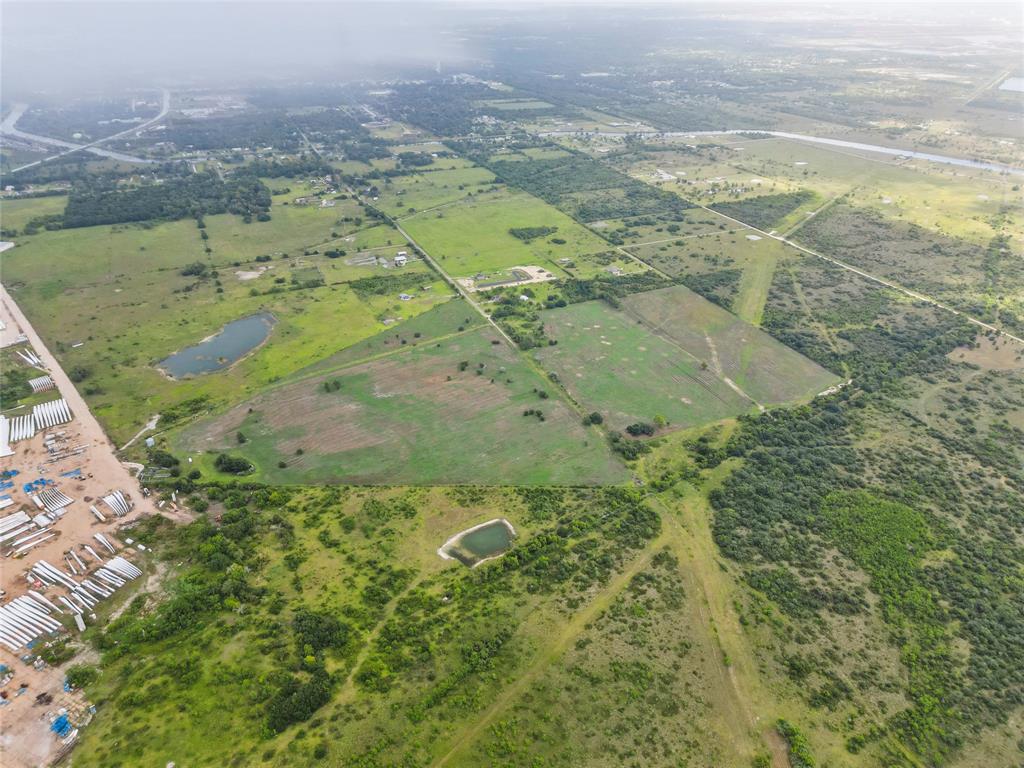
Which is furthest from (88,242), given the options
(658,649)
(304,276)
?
(658,649)

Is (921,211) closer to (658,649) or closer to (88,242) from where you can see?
(658,649)

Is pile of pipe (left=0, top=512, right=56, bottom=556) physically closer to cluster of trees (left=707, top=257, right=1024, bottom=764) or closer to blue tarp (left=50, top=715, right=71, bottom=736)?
blue tarp (left=50, top=715, right=71, bottom=736)

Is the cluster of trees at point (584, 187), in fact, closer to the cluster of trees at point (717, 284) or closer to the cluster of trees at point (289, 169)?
the cluster of trees at point (717, 284)

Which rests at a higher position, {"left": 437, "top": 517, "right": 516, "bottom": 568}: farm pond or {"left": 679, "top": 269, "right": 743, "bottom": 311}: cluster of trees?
{"left": 679, "top": 269, "right": 743, "bottom": 311}: cluster of trees

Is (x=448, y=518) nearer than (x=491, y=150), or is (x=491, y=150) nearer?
(x=448, y=518)

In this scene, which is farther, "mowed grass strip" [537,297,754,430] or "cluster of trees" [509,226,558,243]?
"cluster of trees" [509,226,558,243]

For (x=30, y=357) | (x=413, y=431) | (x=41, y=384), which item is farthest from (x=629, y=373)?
(x=30, y=357)

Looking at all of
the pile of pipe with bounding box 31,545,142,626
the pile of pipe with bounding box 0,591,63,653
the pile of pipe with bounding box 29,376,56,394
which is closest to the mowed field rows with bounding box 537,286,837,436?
the pile of pipe with bounding box 31,545,142,626
